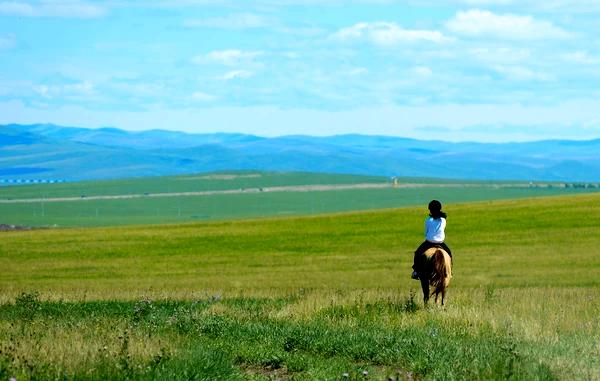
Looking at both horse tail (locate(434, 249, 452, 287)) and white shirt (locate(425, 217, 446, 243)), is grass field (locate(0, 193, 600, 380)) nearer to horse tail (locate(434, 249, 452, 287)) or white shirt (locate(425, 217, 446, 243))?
horse tail (locate(434, 249, 452, 287))

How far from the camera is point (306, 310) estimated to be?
2147cm

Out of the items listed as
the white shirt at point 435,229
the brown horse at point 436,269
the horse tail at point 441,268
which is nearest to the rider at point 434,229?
the white shirt at point 435,229

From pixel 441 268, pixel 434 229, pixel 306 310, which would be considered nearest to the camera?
pixel 306 310

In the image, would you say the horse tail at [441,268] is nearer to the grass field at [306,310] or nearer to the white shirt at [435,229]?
the white shirt at [435,229]

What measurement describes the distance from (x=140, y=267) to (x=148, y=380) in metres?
33.3

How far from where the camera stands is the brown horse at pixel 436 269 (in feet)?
72.2

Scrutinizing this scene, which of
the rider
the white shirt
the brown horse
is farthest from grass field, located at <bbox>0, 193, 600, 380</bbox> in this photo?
the white shirt

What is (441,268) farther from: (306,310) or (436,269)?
(306,310)

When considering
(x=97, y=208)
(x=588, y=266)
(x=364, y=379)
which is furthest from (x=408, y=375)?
(x=97, y=208)

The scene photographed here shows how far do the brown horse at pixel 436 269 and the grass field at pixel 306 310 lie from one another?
492mm

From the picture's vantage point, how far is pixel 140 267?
4456 centimetres

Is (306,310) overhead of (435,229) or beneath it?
beneath

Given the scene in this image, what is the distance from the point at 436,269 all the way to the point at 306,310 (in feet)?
9.28

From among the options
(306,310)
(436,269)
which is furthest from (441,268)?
(306,310)
